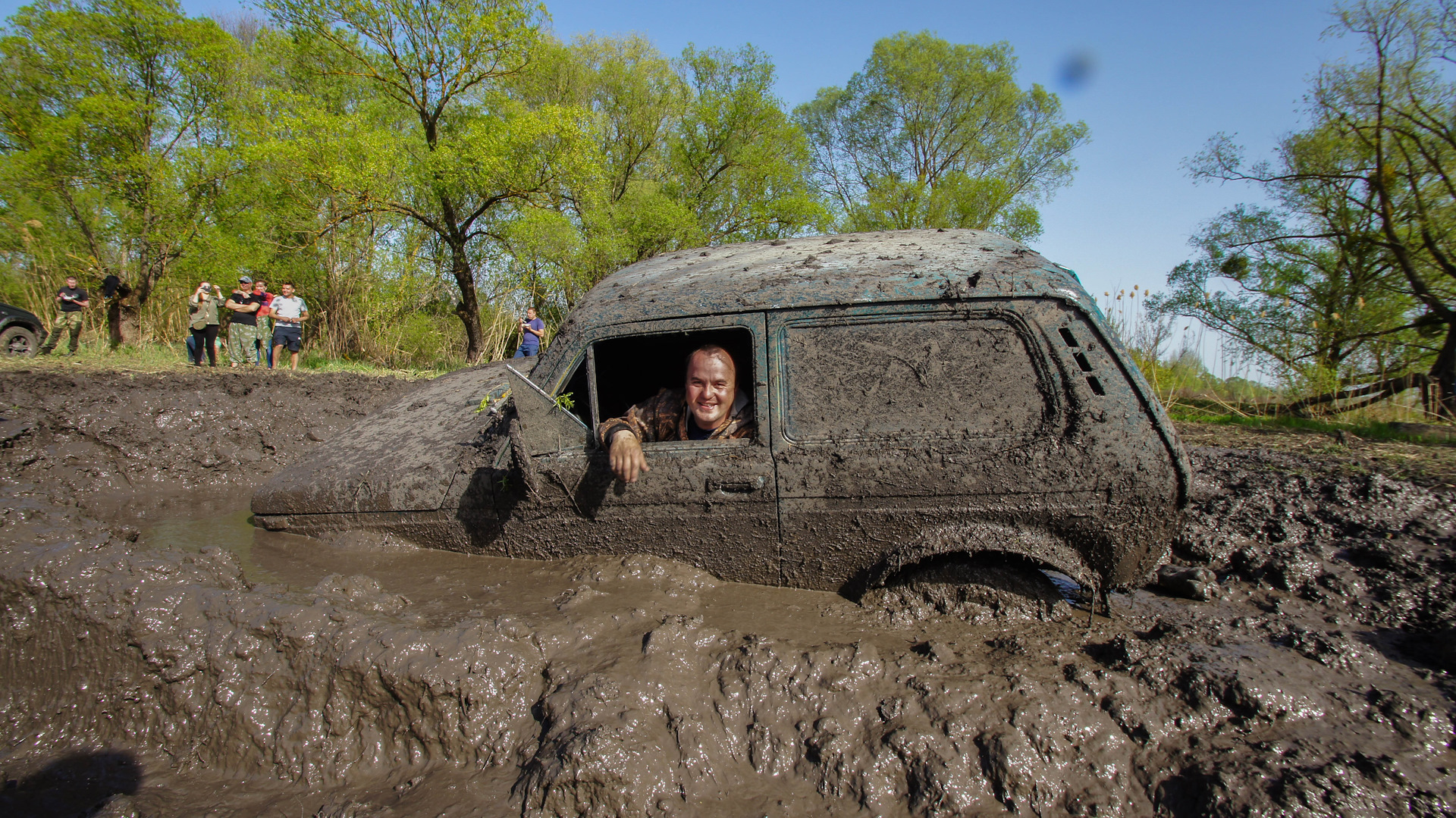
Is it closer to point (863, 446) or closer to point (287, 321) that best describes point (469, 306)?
point (287, 321)

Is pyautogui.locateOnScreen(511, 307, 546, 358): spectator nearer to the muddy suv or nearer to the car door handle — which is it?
the muddy suv

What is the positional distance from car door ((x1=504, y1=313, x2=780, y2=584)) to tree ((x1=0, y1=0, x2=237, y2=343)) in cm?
1852

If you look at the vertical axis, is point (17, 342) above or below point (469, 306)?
below

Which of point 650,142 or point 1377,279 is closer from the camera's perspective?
point 1377,279

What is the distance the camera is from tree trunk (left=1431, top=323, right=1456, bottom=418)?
21.9ft

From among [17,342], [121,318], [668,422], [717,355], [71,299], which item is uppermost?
[121,318]

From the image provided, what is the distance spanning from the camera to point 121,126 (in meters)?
14.7

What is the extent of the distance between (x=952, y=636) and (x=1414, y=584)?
211cm

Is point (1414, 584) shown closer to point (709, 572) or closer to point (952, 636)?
point (952, 636)

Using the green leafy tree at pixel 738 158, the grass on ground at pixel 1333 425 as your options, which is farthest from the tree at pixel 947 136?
the grass on ground at pixel 1333 425

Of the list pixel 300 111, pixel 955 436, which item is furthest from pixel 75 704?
pixel 300 111

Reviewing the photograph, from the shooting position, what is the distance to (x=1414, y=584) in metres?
2.69

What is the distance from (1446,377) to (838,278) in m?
8.84

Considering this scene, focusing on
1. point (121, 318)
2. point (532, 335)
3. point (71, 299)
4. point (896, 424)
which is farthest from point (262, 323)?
point (896, 424)
